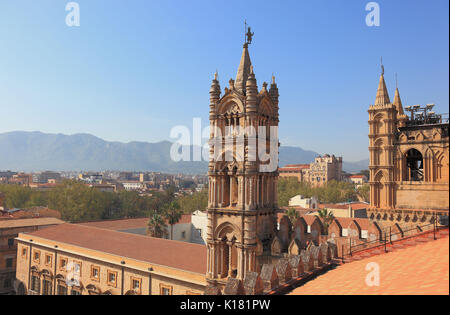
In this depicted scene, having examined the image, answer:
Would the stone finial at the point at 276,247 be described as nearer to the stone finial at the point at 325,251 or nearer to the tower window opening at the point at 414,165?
the stone finial at the point at 325,251

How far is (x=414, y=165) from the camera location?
22.4 m

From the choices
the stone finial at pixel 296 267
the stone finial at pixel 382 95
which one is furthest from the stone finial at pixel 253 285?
the stone finial at pixel 382 95

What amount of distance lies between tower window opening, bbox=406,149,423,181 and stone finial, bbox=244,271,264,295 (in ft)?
48.7

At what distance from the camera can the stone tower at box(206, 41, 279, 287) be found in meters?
21.5

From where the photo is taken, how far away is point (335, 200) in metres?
105

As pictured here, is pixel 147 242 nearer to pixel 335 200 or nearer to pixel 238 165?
pixel 238 165

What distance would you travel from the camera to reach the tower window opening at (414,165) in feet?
72.0

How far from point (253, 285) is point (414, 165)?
1593 centimetres

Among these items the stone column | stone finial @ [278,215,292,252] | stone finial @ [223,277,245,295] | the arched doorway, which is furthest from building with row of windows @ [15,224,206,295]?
stone finial @ [223,277,245,295]

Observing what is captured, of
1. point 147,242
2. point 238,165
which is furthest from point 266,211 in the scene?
point 147,242

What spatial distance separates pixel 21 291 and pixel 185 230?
2594 cm

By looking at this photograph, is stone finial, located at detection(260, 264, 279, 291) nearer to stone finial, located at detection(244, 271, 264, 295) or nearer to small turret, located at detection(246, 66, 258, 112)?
stone finial, located at detection(244, 271, 264, 295)

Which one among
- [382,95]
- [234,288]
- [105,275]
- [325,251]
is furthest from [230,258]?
[105,275]
